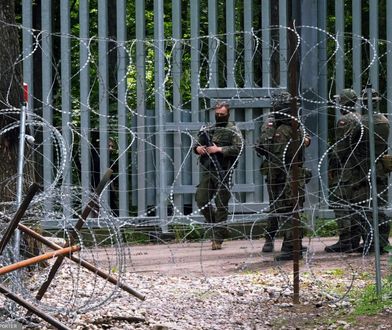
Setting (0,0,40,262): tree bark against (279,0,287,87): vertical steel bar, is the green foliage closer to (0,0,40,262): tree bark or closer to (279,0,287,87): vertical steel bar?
(0,0,40,262): tree bark

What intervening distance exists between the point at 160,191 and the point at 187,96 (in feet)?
4.79

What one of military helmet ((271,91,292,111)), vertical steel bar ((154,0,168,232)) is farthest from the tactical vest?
vertical steel bar ((154,0,168,232))

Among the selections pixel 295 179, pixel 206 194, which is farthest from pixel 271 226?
pixel 295 179

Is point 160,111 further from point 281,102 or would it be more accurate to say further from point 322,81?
point 281,102

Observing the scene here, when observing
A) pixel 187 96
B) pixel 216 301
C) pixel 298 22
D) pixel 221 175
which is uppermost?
pixel 298 22

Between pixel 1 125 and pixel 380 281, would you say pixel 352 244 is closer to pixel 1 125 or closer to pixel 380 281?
pixel 380 281

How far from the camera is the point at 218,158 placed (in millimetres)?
12414

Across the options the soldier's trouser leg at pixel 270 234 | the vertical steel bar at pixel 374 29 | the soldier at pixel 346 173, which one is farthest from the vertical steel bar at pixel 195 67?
the soldier at pixel 346 173

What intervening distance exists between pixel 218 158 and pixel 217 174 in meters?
0.20

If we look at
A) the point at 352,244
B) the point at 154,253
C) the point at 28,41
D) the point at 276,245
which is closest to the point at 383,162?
the point at 352,244

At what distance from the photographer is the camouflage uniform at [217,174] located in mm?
12383

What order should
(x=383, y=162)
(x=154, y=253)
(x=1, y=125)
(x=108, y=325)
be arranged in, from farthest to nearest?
(x=154, y=253), (x=383, y=162), (x=1, y=125), (x=108, y=325)

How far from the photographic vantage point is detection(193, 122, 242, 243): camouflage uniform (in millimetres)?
12383

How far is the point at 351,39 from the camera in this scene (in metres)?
14.9
